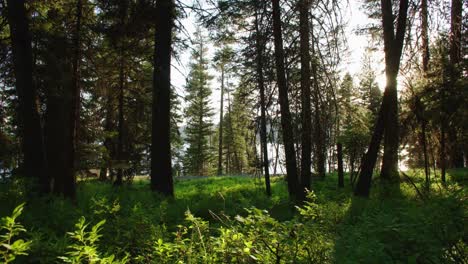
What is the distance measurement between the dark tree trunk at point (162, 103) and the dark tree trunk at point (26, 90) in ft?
9.87

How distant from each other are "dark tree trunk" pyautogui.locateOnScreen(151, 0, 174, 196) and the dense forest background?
32 millimetres

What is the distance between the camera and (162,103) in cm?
953

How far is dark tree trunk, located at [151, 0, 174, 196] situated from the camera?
30.8 feet

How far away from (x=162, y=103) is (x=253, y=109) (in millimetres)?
4903

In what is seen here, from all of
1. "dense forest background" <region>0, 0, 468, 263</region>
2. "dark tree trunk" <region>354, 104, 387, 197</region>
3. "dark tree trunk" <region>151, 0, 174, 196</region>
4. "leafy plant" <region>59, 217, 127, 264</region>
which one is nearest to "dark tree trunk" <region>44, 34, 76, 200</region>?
"dense forest background" <region>0, 0, 468, 263</region>

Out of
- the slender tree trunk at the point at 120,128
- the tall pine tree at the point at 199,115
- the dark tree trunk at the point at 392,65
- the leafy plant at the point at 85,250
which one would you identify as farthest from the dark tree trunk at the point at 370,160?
the tall pine tree at the point at 199,115

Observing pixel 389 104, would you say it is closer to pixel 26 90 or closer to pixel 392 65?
pixel 392 65

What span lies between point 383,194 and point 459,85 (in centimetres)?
712

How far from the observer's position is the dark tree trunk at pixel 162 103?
9.38 meters

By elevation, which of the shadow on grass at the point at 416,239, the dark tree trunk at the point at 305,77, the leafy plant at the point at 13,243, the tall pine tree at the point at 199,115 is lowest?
the shadow on grass at the point at 416,239

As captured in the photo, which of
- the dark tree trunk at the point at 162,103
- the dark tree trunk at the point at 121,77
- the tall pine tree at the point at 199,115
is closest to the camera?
the dark tree trunk at the point at 162,103

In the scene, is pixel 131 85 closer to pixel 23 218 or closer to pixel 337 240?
pixel 23 218

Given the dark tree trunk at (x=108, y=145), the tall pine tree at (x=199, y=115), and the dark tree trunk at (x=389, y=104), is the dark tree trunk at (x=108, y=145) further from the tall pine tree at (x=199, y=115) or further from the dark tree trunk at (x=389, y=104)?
the tall pine tree at (x=199, y=115)

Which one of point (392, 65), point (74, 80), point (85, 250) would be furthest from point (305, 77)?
point (74, 80)
